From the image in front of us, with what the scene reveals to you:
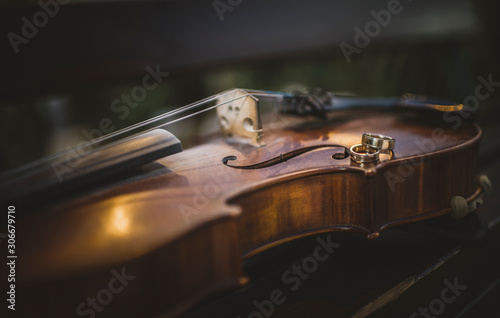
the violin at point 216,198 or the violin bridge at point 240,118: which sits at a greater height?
the violin bridge at point 240,118

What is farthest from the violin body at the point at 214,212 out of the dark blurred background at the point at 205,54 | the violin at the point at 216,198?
the dark blurred background at the point at 205,54

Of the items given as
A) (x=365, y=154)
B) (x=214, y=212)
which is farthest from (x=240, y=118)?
(x=214, y=212)

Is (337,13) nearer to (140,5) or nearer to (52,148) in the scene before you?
(140,5)

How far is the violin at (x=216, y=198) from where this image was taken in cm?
68

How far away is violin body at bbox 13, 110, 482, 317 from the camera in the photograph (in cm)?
67

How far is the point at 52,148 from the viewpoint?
2.12 m

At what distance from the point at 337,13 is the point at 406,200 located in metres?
1.35

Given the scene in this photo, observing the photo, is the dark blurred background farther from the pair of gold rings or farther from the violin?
the pair of gold rings

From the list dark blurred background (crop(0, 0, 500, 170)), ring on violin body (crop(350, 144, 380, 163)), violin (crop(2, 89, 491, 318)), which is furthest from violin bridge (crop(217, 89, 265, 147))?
dark blurred background (crop(0, 0, 500, 170))

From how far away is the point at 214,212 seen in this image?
742 millimetres

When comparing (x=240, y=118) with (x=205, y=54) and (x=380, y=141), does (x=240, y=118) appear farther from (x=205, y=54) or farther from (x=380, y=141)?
(x=205, y=54)

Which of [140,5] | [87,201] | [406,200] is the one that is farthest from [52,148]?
[406,200]

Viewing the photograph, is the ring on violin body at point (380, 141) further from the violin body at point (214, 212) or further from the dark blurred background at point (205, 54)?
the dark blurred background at point (205, 54)

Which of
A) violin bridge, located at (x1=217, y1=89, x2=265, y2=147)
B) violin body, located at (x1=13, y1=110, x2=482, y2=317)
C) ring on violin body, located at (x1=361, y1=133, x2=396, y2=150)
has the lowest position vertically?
violin body, located at (x1=13, y1=110, x2=482, y2=317)
